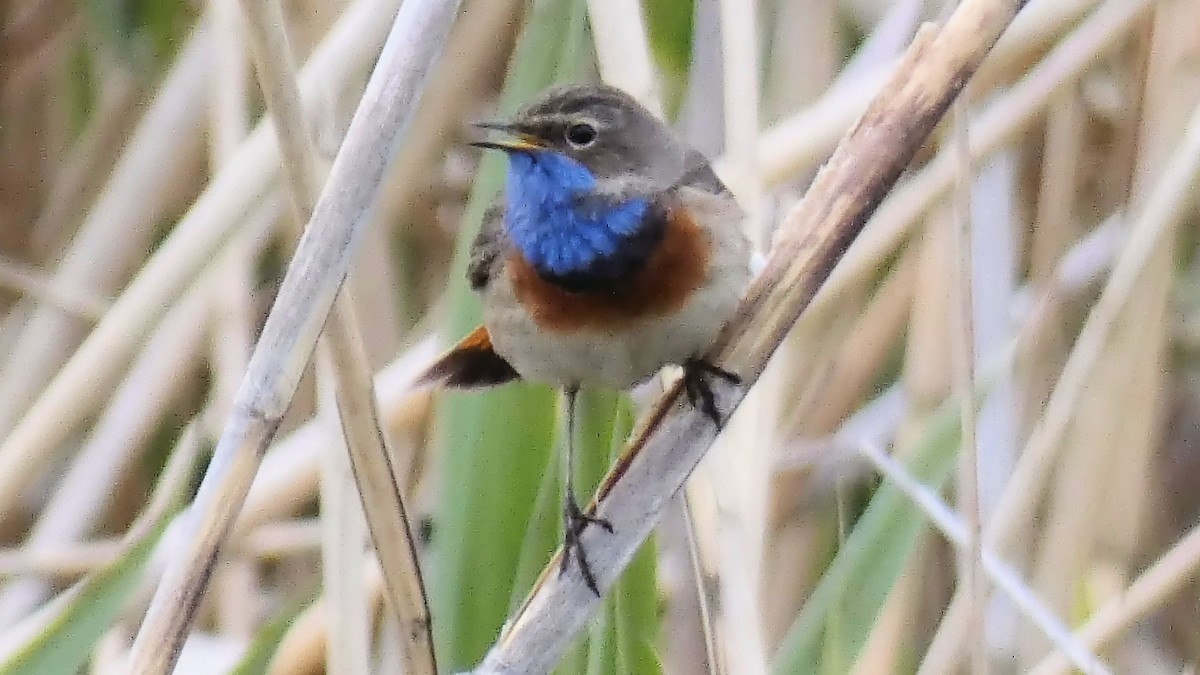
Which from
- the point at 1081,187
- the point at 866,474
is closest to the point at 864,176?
the point at 866,474

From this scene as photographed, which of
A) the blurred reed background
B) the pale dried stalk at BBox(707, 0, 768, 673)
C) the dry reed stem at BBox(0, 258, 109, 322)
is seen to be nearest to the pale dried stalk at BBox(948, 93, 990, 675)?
the blurred reed background

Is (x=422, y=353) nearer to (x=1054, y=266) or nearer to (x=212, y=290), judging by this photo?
(x=212, y=290)

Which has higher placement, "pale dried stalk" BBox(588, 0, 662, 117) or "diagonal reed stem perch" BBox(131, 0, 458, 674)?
"pale dried stalk" BBox(588, 0, 662, 117)

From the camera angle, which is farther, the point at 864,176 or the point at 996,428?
the point at 996,428

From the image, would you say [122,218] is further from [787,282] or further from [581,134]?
[787,282]

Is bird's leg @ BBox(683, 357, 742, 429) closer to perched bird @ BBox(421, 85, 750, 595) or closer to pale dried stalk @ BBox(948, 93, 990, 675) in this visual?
perched bird @ BBox(421, 85, 750, 595)

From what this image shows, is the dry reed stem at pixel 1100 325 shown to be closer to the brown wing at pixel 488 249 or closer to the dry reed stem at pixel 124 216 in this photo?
the brown wing at pixel 488 249
